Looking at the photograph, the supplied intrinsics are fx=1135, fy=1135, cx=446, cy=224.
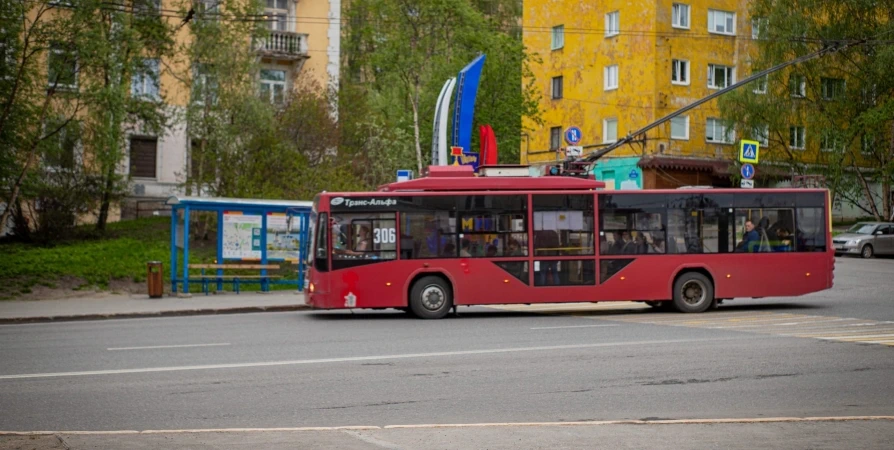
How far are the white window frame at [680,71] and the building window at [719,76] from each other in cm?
156

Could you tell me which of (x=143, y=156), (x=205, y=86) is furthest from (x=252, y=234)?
(x=143, y=156)

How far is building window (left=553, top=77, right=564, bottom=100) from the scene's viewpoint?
199 ft

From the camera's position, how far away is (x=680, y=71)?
55594 mm

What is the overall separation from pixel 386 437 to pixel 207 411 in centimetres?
253

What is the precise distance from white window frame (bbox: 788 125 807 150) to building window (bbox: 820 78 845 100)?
2.10m

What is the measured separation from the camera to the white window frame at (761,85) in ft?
178

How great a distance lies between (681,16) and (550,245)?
1406 inches

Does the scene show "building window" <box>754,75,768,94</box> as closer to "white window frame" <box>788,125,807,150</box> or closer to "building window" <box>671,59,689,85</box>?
"white window frame" <box>788,125,807,150</box>

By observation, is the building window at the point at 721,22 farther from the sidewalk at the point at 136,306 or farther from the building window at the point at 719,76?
the sidewalk at the point at 136,306

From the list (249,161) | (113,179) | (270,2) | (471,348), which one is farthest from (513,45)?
(471,348)

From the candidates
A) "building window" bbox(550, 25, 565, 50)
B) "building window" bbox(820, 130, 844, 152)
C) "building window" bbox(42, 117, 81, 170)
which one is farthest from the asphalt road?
"building window" bbox(550, 25, 565, 50)

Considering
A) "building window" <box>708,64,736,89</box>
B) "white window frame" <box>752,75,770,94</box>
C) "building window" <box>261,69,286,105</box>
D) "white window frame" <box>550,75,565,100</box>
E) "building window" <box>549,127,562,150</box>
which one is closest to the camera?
"building window" <box>261,69,286,105</box>

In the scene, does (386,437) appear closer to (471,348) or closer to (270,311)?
(471,348)

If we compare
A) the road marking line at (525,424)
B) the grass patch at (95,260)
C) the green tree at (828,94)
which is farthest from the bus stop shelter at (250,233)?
the green tree at (828,94)
